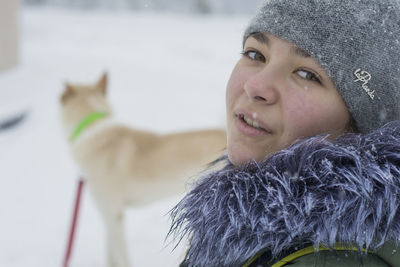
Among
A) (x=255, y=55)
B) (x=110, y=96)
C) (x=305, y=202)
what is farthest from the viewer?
(x=110, y=96)

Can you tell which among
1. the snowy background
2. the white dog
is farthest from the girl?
the snowy background

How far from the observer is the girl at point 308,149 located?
705mm

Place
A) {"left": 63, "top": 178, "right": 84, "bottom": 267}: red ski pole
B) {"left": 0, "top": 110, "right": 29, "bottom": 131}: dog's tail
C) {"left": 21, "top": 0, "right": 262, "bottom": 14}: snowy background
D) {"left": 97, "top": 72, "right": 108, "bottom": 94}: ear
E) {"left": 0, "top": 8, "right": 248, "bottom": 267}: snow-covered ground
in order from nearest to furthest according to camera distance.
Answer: {"left": 63, "top": 178, "right": 84, "bottom": 267}: red ski pole
{"left": 97, "top": 72, "right": 108, "bottom": 94}: ear
{"left": 0, "top": 8, "right": 248, "bottom": 267}: snow-covered ground
{"left": 0, "top": 110, "right": 29, "bottom": 131}: dog's tail
{"left": 21, "top": 0, "right": 262, "bottom": 14}: snowy background

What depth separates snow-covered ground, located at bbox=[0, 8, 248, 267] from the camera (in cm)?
357

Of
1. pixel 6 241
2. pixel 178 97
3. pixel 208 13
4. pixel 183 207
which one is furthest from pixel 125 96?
pixel 208 13

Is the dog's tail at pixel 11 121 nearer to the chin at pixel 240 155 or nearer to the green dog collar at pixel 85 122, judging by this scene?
the green dog collar at pixel 85 122

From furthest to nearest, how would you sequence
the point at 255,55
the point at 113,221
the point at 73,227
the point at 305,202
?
the point at 113,221 → the point at 73,227 → the point at 255,55 → the point at 305,202

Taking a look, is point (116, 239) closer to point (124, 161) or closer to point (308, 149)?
point (124, 161)

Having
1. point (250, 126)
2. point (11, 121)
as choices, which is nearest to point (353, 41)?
point (250, 126)

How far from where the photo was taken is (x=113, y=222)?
2.94 metres

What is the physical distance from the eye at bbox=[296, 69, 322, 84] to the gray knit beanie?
0.03m

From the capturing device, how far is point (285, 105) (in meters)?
0.87

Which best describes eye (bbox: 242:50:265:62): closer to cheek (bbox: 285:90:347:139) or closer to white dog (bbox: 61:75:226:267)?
cheek (bbox: 285:90:347:139)

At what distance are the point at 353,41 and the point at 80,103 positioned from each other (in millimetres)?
2635
